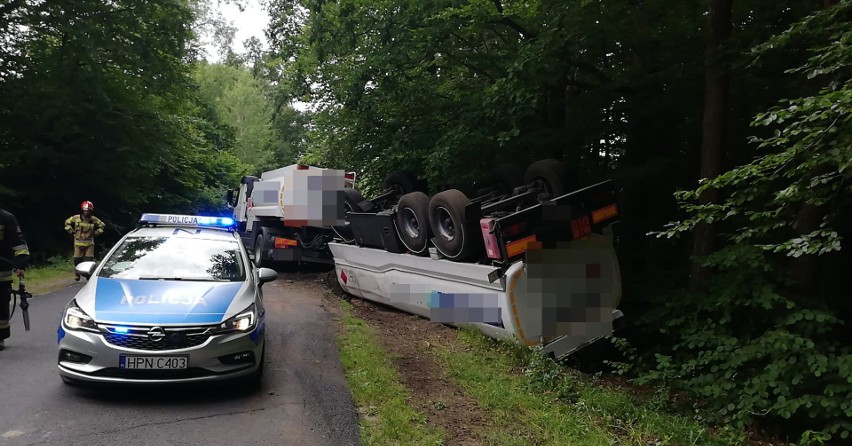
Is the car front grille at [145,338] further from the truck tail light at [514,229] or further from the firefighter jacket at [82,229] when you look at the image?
the firefighter jacket at [82,229]

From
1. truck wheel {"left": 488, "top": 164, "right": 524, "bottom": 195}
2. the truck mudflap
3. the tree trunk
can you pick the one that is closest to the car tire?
the truck mudflap

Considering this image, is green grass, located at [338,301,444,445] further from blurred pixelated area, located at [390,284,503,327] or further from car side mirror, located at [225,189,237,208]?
car side mirror, located at [225,189,237,208]

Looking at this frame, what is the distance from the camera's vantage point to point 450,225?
24.1 ft

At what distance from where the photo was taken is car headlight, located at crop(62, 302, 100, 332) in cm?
465

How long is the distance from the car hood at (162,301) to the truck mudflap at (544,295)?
2.65m

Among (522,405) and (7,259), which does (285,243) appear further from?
(522,405)

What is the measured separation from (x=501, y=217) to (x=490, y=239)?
327 mm

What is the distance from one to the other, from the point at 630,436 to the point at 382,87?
777 cm

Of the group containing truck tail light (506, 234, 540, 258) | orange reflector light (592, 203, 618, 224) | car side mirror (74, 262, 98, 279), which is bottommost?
car side mirror (74, 262, 98, 279)

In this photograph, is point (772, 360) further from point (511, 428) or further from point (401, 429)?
point (401, 429)

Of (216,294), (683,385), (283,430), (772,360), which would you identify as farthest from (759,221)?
(216,294)

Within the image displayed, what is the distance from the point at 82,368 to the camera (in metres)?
4.62

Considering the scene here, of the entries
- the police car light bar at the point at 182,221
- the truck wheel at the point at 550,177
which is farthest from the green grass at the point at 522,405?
the police car light bar at the point at 182,221

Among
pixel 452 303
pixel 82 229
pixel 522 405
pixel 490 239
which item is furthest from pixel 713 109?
pixel 82 229
